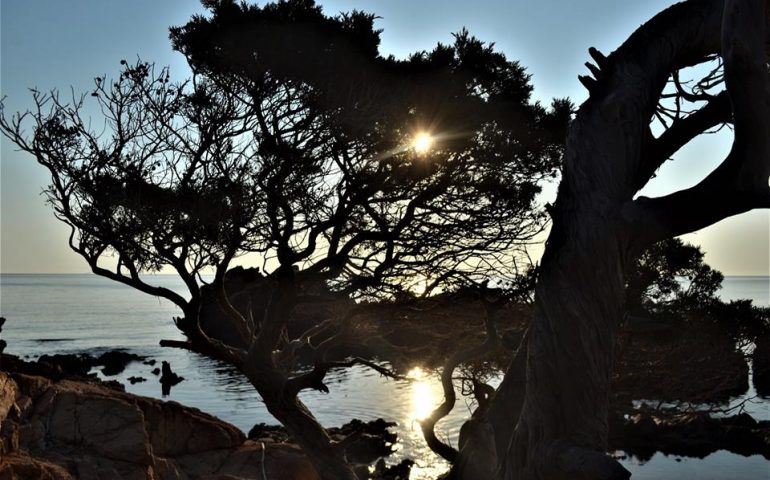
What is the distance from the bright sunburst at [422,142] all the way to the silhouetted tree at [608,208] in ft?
20.4

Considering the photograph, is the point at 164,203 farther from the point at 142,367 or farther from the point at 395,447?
the point at 142,367

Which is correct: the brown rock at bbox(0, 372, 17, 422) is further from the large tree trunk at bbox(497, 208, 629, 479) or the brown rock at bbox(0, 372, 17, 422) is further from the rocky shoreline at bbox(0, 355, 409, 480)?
the large tree trunk at bbox(497, 208, 629, 479)

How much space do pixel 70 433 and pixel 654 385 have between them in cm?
1233

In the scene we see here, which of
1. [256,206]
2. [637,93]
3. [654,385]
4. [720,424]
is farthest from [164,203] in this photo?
[720,424]

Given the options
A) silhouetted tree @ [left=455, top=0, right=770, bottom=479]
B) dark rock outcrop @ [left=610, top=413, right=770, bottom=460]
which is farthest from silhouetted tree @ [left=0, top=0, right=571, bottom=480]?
dark rock outcrop @ [left=610, top=413, right=770, bottom=460]

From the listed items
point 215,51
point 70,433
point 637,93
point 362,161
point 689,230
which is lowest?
point 70,433

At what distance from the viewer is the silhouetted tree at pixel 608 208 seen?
13.2 ft

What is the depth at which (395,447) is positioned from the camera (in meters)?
23.7

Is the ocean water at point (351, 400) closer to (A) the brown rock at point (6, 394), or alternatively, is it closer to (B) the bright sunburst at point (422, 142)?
(B) the bright sunburst at point (422, 142)

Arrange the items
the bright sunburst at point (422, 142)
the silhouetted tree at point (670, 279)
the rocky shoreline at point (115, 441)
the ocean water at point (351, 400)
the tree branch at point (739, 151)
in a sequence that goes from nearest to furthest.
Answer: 1. the tree branch at point (739, 151)
2. the rocky shoreline at point (115, 441)
3. the bright sunburst at point (422, 142)
4. the silhouetted tree at point (670, 279)
5. the ocean water at point (351, 400)

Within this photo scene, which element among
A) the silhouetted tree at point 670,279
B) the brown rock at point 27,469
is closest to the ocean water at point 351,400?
the silhouetted tree at point 670,279

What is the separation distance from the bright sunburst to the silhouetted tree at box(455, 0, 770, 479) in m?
6.23

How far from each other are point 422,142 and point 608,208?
6879 millimetres

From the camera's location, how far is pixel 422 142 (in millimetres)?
11039
